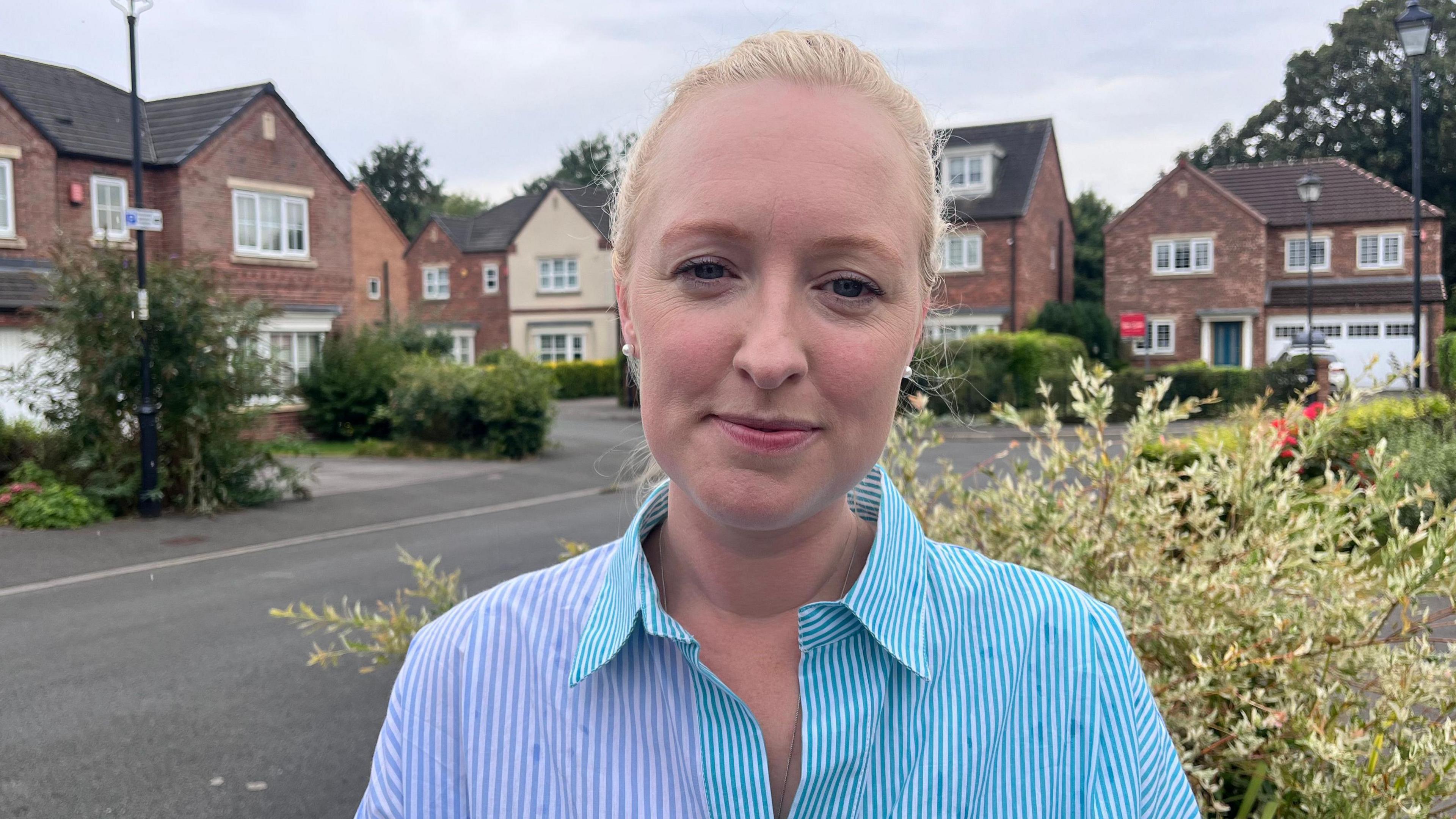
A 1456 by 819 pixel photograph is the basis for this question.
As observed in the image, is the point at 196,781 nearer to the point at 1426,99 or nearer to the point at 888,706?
the point at 888,706

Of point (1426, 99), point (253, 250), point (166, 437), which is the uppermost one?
point (1426, 99)

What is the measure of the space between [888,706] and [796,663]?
14 cm

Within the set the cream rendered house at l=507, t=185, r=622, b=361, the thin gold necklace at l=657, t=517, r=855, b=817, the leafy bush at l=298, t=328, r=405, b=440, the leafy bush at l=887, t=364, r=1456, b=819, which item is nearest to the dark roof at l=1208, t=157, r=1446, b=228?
the cream rendered house at l=507, t=185, r=622, b=361

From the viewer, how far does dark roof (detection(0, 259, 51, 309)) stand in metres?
21.2

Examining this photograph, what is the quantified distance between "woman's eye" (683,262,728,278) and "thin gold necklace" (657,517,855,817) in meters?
0.43

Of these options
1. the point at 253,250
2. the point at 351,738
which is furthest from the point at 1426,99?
the point at 351,738

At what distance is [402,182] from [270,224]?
60.1 metres

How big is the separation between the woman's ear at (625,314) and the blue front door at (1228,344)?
44217mm

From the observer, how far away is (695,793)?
1355 millimetres

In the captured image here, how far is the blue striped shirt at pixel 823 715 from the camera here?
1360 mm

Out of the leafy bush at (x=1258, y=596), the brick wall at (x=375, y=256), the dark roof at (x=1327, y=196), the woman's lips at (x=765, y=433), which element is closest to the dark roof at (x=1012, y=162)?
the dark roof at (x=1327, y=196)

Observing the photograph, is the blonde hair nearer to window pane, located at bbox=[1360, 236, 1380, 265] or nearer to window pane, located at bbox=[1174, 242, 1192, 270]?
window pane, located at bbox=[1174, 242, 1192, 270]

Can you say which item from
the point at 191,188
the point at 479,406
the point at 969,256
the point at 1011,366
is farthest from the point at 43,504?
the point at 969,256

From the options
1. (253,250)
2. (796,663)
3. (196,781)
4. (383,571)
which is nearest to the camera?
(796,663)
